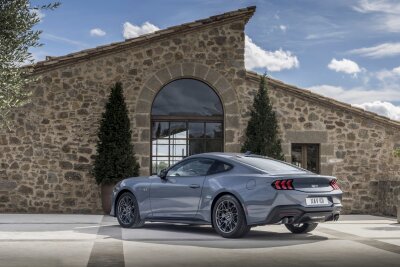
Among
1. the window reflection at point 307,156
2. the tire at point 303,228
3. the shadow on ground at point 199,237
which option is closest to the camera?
the shadow on ground at point 199,237

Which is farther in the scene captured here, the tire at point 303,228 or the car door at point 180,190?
the tire at point 303,228

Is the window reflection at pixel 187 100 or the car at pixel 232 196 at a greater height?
the window reflection at pixel 187 100

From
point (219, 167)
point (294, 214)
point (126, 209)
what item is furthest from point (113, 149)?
point (294, 214)

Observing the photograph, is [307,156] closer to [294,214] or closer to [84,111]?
[84,111]

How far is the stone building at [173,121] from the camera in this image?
16.7m

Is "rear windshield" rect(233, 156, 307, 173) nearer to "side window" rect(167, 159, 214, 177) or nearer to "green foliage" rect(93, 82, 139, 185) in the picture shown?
"side window" rect(167, 159, 214, 177)

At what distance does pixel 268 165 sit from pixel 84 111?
24.6 ft

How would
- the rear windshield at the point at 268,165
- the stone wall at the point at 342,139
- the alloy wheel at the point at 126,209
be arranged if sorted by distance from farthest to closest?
1. the stone wall at the point at 342,139
2. the alloy wheel at the point at 126,209
3. the rear windshield at the point at 268,165

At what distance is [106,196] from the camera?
53.2 ft

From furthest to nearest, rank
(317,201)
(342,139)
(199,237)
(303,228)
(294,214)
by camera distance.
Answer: (342,139) → (303,228) → (199,237) → (317,201) → (294,214)

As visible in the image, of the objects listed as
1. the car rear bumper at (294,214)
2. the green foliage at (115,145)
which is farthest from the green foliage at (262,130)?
the car rear bumper at (294,214)

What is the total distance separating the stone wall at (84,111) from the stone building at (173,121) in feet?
0.08

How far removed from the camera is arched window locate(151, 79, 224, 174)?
17.2 m

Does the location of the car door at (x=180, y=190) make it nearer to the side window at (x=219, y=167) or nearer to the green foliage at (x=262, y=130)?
the side window at (x=219, y=167)
